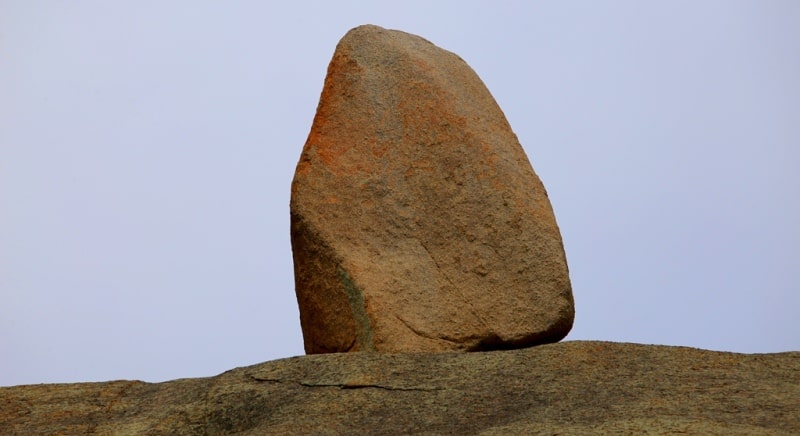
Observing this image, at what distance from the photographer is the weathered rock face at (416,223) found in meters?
5.96

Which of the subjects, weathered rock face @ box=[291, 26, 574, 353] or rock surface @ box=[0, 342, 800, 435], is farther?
weathered rock face @ box=[291, 26, 574, 353]

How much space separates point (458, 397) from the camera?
16.6 ft

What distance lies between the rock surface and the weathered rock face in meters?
0.46

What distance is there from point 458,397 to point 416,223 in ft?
4.44

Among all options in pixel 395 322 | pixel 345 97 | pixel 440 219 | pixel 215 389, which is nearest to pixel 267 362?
pixel 215 389

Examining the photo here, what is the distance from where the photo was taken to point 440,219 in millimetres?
6219

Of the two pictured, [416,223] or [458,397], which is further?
[416,223]

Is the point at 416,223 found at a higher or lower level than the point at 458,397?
higher

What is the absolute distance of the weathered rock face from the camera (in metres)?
5.96

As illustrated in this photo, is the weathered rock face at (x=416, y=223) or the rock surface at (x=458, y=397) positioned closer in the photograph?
the rock surface at (x=458, y=397)

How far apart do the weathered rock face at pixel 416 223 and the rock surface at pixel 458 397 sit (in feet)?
1.52

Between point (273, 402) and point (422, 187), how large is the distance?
5.15 ft

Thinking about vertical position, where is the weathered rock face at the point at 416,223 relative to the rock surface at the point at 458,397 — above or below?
above

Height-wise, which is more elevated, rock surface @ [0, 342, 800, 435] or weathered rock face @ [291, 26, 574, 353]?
weathered rock face @ [291, 26, 574, 353]
